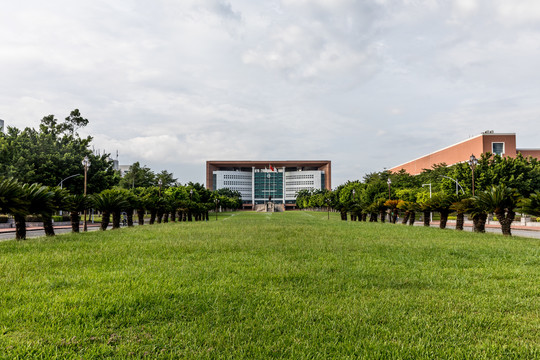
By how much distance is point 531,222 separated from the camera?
35.4 metres

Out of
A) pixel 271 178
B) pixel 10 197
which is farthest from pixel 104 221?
pixel 271 178

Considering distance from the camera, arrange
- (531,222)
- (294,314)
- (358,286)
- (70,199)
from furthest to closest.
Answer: (531,222) < (70,199) < (358,286) < (294,314)

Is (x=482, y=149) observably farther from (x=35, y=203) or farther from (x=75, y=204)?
(x=35, y=203)

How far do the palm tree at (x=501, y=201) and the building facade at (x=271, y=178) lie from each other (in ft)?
518

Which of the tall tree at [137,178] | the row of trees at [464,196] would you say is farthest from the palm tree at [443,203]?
the tall tree at [137,178]

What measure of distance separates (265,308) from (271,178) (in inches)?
6923

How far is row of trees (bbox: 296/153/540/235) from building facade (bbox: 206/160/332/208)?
92702mm

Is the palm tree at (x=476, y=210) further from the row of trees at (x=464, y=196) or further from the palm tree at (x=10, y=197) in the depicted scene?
the palm tree at (x=10, y=197)

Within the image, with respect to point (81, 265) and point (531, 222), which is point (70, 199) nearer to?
point (81, 265)

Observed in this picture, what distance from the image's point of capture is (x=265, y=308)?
4.92m

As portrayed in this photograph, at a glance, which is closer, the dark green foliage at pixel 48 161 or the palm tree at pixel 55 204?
the palm tree at pixel 55 204

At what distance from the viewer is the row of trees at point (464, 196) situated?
16734 mm

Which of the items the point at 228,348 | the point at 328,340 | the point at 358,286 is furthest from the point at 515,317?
the point at 228,348

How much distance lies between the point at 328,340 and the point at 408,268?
193 inches
